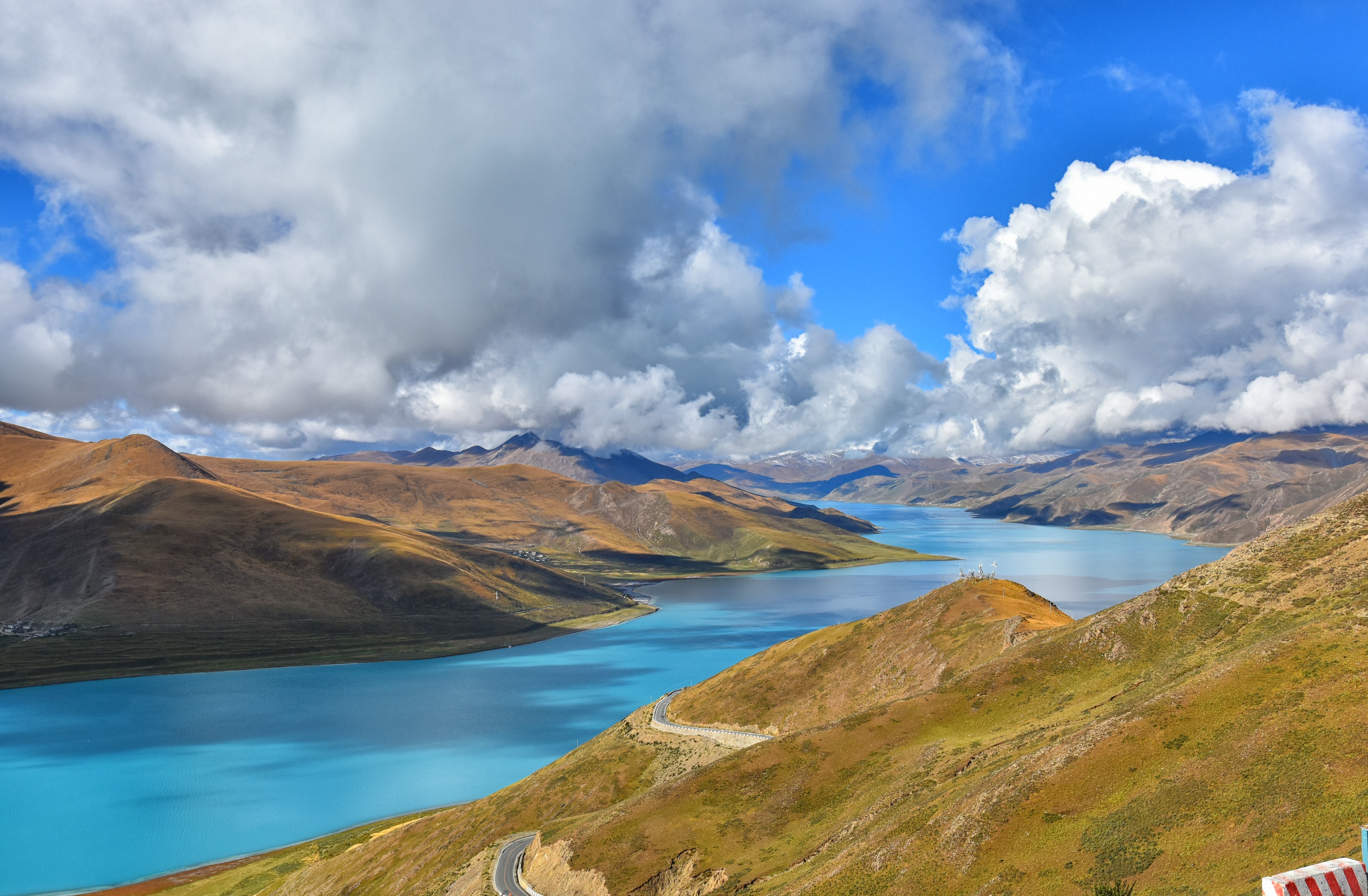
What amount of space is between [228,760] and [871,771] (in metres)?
140

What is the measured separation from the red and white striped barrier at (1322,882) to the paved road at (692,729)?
3052 inches

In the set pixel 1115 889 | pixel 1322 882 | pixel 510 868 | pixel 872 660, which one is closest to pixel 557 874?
pixel 510 868

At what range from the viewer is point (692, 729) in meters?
107

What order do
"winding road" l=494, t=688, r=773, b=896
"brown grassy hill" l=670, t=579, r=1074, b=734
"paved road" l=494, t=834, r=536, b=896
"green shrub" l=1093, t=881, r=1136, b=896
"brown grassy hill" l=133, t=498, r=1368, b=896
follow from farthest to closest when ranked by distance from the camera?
"brown grassy hill" l=670, t=579, r=1074, b=734 < "winding road" l=494, t=688, r=773, b=896 < "paved road" l=494, t=834, r=536, b=896 < "brown grassy hill" l=133, t=498, r=1368, b=896 < "green shrub" l=1093, t=881, r=1136, b=896

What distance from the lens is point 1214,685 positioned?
46.6m

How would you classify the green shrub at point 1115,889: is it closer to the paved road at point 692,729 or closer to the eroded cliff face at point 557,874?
the eroded cliff face at point 557,874

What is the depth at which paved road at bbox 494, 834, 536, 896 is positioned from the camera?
64500 mm

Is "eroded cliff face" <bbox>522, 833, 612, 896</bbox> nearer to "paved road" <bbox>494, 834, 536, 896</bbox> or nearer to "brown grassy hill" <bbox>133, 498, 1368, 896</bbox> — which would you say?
"brown grassy hill" <bbox>133, 498, 1368, 896</bbox>

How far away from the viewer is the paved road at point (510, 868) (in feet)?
212

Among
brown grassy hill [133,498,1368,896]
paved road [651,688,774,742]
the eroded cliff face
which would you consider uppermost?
paved road [651,688,774,742]

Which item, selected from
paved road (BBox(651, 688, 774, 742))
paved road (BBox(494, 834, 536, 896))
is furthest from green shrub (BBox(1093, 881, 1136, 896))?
paved road (BBox(651, 688, 774, 742))

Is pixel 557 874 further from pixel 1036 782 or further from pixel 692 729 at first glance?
pixel 692 729

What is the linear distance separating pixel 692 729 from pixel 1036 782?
69.0 meters

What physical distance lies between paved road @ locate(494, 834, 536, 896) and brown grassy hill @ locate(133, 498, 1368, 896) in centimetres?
254
